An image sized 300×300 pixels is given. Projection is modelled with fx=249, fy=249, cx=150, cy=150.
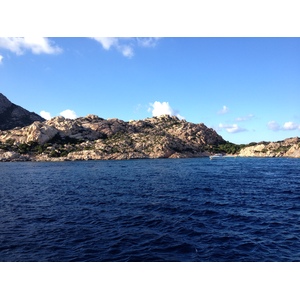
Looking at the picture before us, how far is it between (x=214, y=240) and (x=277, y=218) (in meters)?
9.86

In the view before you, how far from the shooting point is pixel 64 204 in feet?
107

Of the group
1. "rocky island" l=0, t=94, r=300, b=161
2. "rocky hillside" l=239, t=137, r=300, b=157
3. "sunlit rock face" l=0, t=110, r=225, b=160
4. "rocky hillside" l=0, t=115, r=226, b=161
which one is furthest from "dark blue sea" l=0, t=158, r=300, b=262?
"rocky hillside" l=239, t=137, r=300, b=157

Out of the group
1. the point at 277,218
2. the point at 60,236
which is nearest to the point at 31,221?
the point at 60,236

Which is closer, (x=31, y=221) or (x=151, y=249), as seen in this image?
(x=151, y=249)

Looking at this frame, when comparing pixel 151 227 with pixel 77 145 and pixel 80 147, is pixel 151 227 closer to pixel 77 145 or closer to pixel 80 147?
pixel 80 147

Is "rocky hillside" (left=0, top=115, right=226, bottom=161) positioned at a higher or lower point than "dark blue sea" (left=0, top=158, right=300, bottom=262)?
higher

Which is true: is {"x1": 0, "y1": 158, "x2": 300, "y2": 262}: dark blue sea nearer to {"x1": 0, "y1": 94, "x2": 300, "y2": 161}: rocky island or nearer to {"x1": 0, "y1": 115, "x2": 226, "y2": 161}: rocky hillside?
{"x1": 0, "y1": 115, "x2": 226, "y2": 161}: rocky hillside

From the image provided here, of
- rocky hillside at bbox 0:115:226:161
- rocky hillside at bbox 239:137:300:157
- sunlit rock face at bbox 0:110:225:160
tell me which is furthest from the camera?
rocky hillside at bbox 239:137:300:157

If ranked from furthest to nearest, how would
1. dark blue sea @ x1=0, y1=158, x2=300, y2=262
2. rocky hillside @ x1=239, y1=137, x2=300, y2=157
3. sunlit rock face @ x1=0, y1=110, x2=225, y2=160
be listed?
rocky hillside @ x1=239, y1=137, x2=300, y2=157 → sunlit rock face @ x1=0, y1=110, x2=225, y2=160 → dark blue sea @ x1=0, y1=158, x2=300, y2=262

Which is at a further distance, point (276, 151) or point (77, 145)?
point (276, 151)

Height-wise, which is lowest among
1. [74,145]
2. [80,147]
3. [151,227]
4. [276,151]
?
[151,227]

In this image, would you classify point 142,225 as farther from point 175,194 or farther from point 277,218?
point 175,194

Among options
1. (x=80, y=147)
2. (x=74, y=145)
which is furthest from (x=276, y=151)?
(x=74, y=145)

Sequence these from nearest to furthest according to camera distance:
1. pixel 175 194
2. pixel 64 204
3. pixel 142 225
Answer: pixel 142 225 < pixel 64 204 < pixel 175 194
